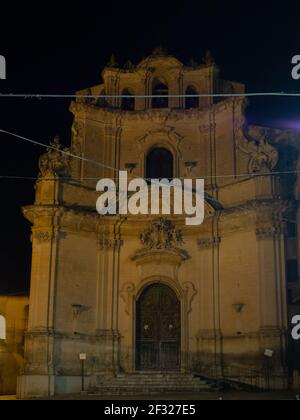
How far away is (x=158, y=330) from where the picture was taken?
30547mm

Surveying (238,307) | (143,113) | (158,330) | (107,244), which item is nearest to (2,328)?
(107,244)

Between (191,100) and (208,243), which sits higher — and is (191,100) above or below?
above

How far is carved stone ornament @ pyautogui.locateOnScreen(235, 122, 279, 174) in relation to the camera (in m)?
30.4

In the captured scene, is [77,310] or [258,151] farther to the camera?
[258,151]

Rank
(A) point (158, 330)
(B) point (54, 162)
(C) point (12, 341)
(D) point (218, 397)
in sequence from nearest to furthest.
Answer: (D) point (218, 397) < (A) point (158, 330) < (B) point (54, 162) < (C) point (12, 341)

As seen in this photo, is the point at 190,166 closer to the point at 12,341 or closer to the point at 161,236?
the point at 161,236

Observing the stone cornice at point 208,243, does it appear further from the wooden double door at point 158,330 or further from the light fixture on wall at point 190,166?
the light fixture on wall at point 190,166

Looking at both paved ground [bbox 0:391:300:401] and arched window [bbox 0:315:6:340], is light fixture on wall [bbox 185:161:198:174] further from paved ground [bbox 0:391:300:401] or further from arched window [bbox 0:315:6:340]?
arched window [bbox 0:315:6:340]

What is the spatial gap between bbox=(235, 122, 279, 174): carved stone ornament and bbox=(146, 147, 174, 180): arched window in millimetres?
3277

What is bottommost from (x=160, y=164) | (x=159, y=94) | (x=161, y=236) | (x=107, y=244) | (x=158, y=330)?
(x=158, y=330)

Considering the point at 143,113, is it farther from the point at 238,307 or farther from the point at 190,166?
the point at 238,307

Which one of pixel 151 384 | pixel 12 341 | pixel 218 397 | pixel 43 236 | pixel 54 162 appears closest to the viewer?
pixel 218 397

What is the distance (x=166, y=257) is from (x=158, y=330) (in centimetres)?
305
